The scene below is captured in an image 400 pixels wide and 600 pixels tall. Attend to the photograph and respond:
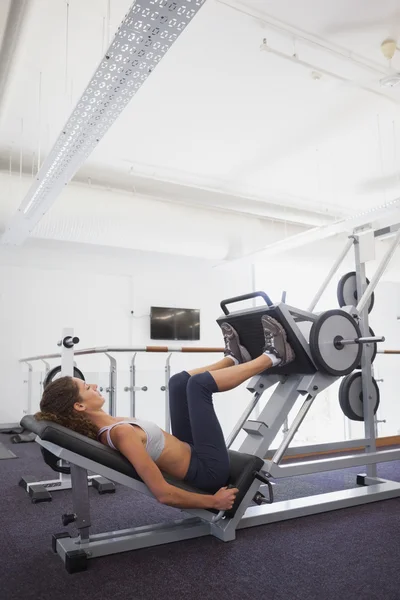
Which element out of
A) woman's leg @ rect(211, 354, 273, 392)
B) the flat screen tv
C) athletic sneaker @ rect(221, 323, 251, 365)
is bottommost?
woman's leg @ rect(211, 354, 273, 392)

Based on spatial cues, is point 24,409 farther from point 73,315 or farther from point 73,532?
point 73,532

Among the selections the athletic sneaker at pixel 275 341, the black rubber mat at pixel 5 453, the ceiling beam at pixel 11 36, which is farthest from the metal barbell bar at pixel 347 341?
the black rubber mat at pixel 5 453

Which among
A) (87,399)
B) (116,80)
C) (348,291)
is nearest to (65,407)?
(87,399)

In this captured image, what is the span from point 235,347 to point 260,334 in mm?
209

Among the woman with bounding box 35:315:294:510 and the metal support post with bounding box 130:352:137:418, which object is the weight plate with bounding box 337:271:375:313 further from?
the metal support post with bounding box 130:352:137:418

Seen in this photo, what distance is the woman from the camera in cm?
217

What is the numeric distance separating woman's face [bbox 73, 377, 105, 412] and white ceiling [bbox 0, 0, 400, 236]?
260cm

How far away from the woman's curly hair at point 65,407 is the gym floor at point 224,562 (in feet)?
1.84

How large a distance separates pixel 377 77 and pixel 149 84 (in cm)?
204

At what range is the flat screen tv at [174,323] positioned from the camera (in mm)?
8023

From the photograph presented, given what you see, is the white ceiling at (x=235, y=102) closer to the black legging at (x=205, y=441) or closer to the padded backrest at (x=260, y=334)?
the padded backrest at (x=260, y=334)

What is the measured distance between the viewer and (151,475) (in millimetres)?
2127

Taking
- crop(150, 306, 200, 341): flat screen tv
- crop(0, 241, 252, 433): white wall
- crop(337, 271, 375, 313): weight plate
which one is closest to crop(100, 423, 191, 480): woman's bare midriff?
crop(337, 271, 375, 313): weight plate

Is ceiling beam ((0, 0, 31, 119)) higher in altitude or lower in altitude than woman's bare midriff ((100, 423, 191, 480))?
higher
